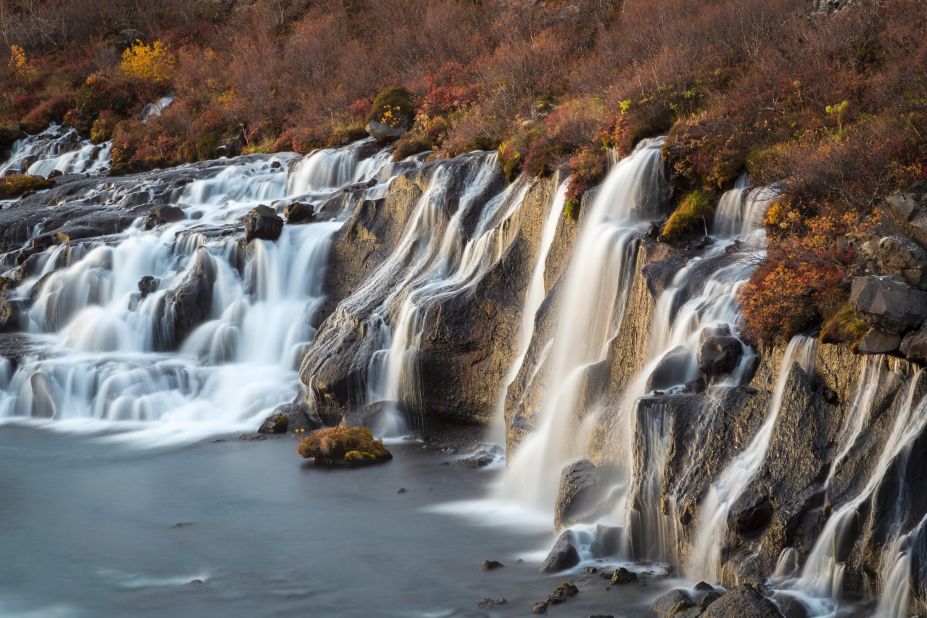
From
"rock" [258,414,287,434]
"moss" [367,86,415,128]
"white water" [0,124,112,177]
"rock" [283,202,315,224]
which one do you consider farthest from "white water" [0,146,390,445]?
"white water" [0,124,112,177]

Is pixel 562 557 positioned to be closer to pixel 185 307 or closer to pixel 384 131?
pixel 185 307

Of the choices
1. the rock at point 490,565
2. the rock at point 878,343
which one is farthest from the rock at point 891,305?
the rock at point 490,565

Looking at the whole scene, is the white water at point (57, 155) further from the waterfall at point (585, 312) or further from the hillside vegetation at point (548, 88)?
the waterfall at point (585, 312)

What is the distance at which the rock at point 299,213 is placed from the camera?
29000 mm

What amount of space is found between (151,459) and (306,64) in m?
29.7

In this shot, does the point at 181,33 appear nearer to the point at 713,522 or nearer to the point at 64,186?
the point at 64,186

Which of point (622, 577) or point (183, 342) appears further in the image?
point (183, 342)

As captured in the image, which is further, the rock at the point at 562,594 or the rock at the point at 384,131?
the rock at the point at 384,131

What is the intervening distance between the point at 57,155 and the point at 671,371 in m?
40.5

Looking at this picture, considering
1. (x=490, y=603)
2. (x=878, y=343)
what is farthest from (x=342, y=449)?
(x=878, y=343)

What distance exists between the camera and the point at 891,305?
11.7 m

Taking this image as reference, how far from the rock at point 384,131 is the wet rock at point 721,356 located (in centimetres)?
2217

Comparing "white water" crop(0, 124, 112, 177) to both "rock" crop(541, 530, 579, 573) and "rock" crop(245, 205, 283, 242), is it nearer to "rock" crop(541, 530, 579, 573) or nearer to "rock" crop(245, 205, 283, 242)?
"rock" crop(245, 205, 283, 242)

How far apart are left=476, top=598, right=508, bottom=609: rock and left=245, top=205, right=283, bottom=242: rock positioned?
1746cm
